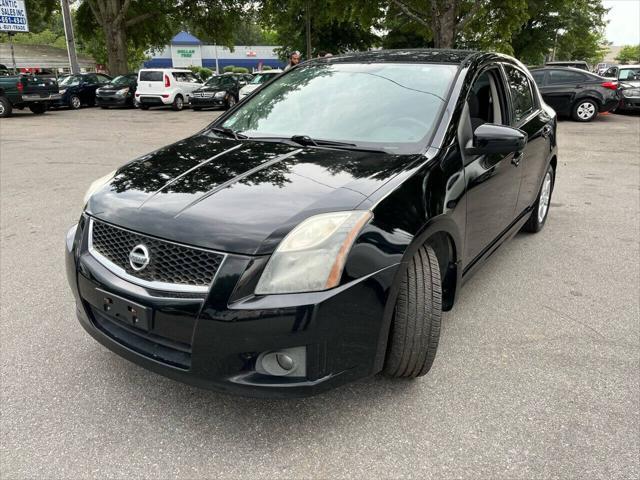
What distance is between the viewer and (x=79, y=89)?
22250 millimetres

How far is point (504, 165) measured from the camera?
3369 millimetres

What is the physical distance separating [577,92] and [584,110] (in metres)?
0.58

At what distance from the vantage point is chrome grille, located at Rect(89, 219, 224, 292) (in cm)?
203

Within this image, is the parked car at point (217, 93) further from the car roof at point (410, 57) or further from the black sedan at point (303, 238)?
the black sedan at point (303, 238)

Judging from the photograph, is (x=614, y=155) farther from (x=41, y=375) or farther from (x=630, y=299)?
(x=41, y=375)

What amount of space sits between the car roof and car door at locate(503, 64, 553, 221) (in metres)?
0.54

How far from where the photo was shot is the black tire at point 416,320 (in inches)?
91.6

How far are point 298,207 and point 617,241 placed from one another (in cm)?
391

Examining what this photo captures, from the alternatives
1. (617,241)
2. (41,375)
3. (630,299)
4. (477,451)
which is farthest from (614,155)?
(41,375)

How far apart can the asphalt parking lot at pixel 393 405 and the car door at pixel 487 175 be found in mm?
548

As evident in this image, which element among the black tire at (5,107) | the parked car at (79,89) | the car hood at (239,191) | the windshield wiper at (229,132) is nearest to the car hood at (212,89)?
the parked car at (79,89)

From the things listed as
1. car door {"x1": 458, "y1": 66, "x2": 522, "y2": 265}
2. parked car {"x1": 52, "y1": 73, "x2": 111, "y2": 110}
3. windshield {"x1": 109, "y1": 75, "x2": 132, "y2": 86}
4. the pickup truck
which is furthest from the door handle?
windshield {"x1": 109, "y1": 75, "x2": 132, "y2": 86}

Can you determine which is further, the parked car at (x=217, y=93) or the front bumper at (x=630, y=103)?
the parked car at (x=217, y=93)

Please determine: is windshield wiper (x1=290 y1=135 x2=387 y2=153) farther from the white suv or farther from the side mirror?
the white suv
